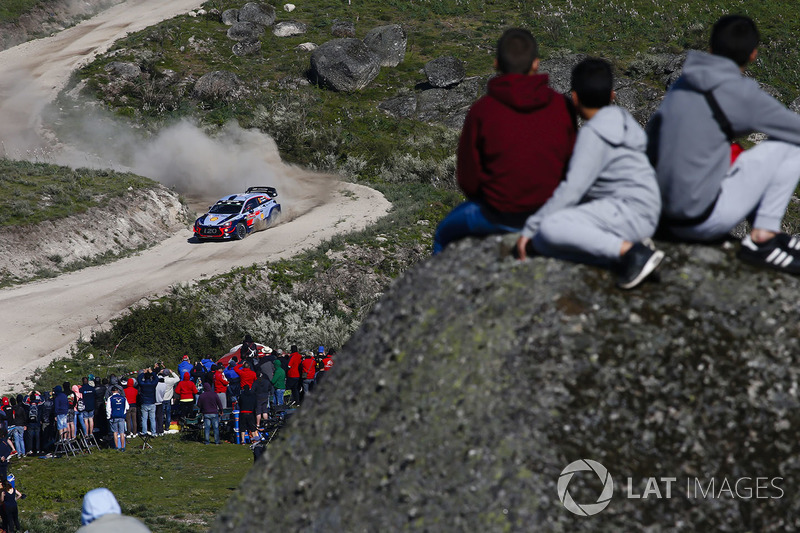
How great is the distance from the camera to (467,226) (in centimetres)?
573

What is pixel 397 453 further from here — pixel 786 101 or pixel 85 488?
pixel 786 101

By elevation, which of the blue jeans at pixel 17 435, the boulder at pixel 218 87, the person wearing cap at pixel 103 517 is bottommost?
the boulder at pixel 218 87

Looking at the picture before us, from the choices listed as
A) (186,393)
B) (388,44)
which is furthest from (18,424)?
(388,44)

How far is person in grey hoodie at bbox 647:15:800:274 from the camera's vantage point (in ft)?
17.1

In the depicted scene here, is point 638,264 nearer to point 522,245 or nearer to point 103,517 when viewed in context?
point 522,245

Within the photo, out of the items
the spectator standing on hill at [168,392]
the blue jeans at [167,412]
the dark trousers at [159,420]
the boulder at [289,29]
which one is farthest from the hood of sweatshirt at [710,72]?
the boulder at [289,29]

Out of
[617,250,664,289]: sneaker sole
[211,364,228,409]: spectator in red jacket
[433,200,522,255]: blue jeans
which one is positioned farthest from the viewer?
[211,364,228,409]: spectator in red jacket

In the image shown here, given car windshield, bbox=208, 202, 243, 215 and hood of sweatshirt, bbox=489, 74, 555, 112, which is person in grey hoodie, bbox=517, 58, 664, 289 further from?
car windshield, bbox=208, 202, 243, 215

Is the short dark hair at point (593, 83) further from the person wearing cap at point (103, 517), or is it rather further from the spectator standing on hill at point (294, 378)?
the spectator standing on hill at point (294, 378)

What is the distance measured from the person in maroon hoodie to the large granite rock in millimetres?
407

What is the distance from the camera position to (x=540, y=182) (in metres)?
5.44

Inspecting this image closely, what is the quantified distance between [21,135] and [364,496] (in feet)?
195

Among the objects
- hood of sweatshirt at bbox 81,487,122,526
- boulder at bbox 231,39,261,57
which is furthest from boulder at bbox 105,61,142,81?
hood of sweatshirt at bbox 81,487,122,526

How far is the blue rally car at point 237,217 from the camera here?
131 feet
